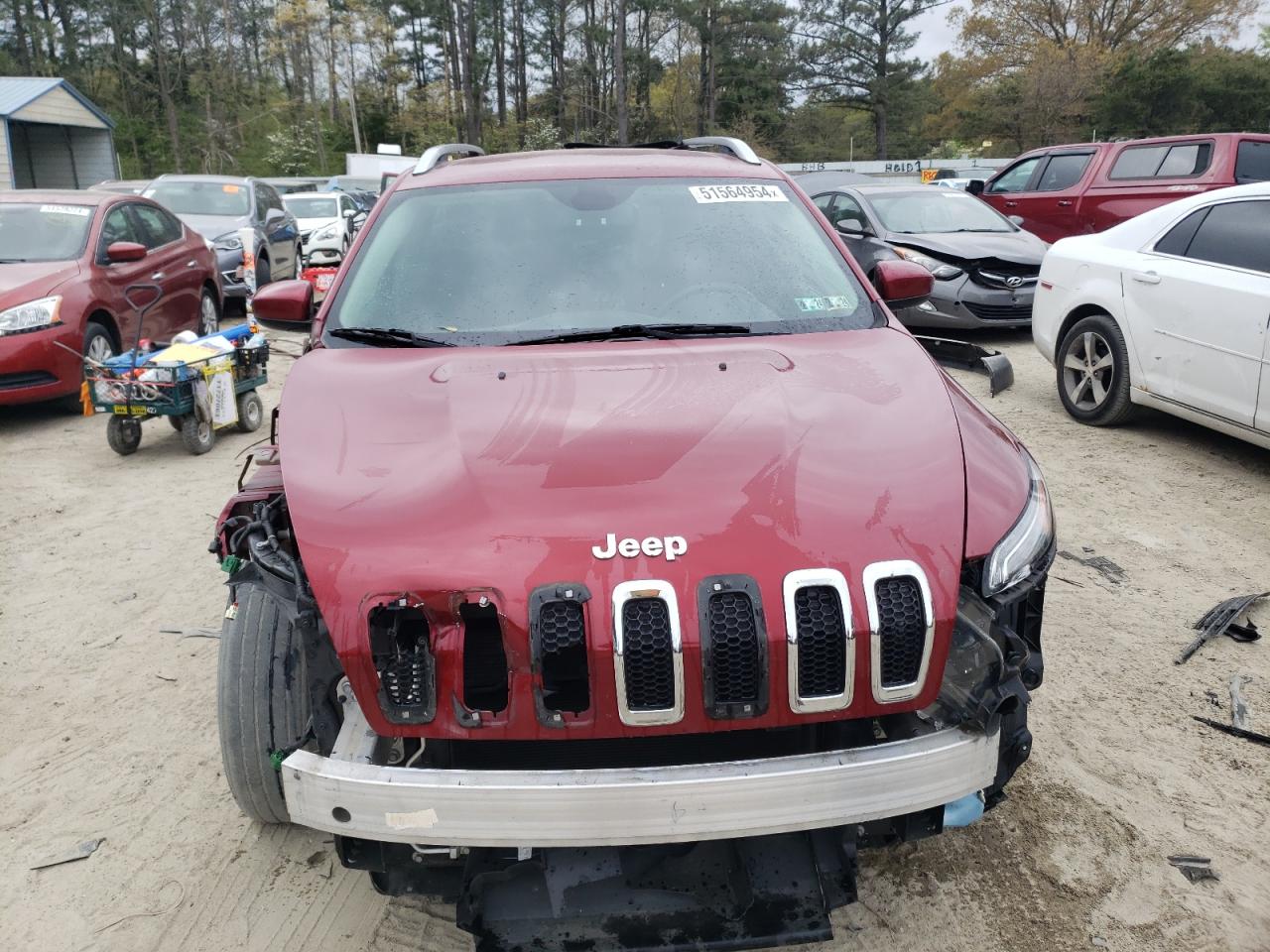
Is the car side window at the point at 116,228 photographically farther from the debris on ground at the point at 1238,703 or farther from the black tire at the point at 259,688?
the debris on ground at the point at 1238,703

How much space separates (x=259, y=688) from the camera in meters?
2.43

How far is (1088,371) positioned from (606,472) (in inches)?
215

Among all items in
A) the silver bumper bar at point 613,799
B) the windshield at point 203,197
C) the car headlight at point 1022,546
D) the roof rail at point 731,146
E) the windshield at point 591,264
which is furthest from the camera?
the windshield at point 203,197

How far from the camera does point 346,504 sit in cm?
222

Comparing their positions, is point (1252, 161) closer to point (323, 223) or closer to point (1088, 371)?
point (1088, 371)

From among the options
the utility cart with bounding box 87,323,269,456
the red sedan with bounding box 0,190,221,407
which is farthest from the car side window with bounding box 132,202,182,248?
the utility cart with bounding box 87,323,269,456

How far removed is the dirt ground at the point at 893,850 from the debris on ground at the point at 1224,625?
5 centimetres

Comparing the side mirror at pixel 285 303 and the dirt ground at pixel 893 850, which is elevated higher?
the side mirror at pixel 285 303

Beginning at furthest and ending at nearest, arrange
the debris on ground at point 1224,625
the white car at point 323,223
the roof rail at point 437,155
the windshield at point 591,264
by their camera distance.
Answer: the white car at point 323,223, the roof rail at point 437,155, the debris on ground at point 1224,625, the windshield at point 591,264

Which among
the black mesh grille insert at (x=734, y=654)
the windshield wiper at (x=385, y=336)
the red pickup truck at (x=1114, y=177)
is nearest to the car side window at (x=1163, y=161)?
the red pickup truck at (x=1114, y=177)

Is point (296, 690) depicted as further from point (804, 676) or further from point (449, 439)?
point (804, 676)

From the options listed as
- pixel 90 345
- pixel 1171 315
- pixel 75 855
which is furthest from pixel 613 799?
pixel 90 345

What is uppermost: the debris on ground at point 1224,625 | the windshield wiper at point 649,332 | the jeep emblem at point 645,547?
the windshield wiper at point 649,332

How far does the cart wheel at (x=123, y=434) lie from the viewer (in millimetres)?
6527
